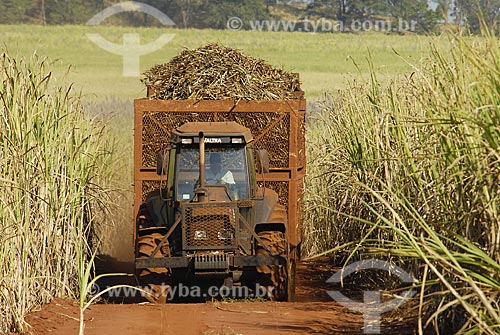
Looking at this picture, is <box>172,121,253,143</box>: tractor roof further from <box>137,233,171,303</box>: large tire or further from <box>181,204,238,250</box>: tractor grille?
<box>137,233,171,303</box>: large tire

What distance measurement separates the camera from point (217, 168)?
1123cm

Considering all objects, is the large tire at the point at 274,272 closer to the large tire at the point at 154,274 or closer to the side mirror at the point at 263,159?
the side mirror at the point at 263,159

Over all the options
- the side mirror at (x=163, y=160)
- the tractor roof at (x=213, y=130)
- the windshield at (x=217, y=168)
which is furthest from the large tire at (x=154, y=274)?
the tractor roof at (x=213, y=130)

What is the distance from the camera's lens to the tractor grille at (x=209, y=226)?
10.6 meters

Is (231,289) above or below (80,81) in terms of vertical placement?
below

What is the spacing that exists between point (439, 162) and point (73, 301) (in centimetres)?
425

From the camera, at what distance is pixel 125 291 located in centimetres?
1205

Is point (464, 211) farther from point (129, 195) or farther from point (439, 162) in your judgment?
point (129, 195)

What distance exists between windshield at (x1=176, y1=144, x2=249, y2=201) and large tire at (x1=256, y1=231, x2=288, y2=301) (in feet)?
1.83

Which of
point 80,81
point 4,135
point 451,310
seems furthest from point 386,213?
point 80,81

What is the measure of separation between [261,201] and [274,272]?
808mm

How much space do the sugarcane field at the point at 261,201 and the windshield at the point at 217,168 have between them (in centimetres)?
2

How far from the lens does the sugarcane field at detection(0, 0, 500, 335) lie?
23.5 feet

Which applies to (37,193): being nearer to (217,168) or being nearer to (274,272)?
(217,168)
